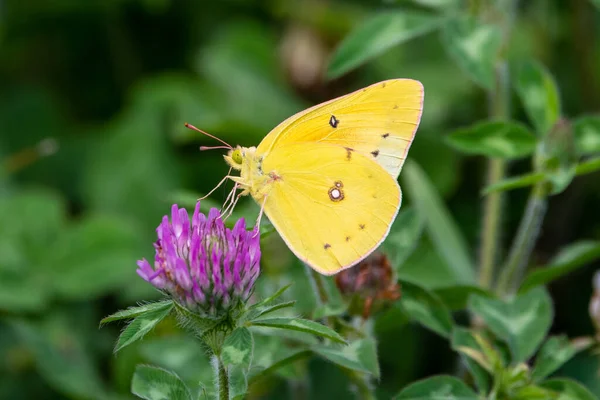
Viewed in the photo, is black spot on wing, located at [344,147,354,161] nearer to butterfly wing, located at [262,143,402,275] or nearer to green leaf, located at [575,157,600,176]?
butterfly wing, located at [262,143,402,275]

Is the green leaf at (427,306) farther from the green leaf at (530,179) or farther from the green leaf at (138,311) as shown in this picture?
the green leaf at (138,311)

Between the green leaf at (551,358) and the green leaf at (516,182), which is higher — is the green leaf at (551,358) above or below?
below

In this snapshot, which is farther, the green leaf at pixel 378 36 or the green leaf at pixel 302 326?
the green leaf at pixel 378 36

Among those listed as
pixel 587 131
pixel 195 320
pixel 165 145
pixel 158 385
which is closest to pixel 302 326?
pixel 195 320

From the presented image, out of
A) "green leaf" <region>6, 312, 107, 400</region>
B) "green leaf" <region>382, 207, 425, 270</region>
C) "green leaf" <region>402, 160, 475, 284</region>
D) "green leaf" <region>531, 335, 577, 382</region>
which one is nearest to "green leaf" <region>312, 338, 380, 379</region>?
"green leaf" <region>382, 207, 425, 270</region>

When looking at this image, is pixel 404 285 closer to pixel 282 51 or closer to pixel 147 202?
pixel 147 202

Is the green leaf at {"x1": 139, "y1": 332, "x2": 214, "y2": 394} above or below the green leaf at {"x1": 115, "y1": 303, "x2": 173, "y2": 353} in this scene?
below

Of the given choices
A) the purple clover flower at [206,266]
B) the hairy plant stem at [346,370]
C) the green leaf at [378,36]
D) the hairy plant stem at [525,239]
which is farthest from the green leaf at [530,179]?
the purple clover flower at [206,266]
